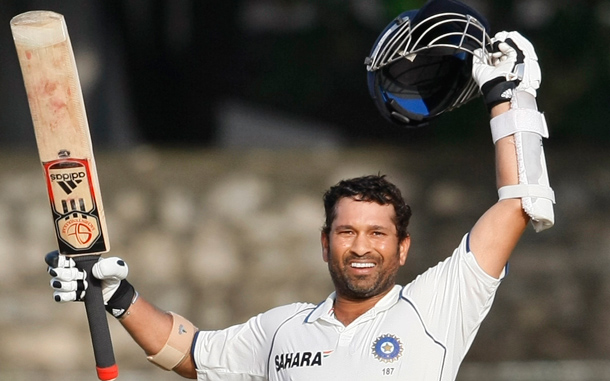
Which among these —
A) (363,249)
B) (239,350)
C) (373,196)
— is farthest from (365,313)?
(239,350)

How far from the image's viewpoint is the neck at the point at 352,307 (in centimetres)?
299

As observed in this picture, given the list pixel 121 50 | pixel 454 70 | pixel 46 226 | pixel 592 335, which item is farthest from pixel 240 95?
pixel 454 70

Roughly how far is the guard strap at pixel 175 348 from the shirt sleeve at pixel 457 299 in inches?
28.1

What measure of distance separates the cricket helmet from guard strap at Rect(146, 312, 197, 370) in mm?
863

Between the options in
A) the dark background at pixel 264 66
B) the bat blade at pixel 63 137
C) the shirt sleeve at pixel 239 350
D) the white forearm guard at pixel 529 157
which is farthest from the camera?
the dark background at pixel 264 66

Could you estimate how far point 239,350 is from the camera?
3205 mm

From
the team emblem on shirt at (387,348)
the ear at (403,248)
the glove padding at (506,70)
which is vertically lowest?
the team emblem on shirt at (387,348)

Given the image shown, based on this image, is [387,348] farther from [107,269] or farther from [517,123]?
[107,269]

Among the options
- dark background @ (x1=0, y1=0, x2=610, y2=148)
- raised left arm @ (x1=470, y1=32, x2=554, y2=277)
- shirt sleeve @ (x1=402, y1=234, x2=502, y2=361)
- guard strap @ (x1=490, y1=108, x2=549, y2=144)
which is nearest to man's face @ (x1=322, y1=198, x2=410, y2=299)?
shirt sleeve @ (x1=402, y1=234, x2=502, y2=361)

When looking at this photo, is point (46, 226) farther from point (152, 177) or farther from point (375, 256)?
point (375, 256)

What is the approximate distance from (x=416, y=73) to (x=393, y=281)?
61cm

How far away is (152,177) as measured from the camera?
628cm

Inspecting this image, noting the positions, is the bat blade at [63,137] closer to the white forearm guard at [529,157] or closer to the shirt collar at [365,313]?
the shirt collar at [365,313]

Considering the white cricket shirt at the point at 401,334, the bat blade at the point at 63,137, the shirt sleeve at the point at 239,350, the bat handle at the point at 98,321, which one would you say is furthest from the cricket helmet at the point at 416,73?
the bat handle at the point at 98,321
